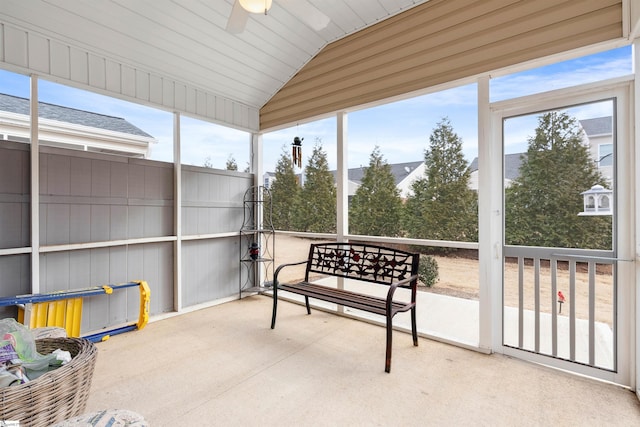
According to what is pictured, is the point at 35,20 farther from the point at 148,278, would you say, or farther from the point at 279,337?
the point at 279,337

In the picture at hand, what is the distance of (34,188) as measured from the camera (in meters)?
2.69

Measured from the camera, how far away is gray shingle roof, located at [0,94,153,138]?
8.71 ft

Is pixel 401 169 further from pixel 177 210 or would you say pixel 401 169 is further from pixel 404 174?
pixel 177 210

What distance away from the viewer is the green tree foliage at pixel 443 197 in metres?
3.12

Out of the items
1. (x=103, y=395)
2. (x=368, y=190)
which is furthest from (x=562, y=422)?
(x=103, y=395)

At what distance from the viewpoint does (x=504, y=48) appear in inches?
101

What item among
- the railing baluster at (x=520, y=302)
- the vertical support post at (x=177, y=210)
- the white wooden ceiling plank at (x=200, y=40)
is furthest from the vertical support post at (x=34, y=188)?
the railing baluster at (x=520, y=302)

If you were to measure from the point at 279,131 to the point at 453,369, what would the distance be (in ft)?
11.8

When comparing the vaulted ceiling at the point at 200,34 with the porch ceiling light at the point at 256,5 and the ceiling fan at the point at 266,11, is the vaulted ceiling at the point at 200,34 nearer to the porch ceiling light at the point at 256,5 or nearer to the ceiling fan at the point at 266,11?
the ceiling fan at the point at 266,11

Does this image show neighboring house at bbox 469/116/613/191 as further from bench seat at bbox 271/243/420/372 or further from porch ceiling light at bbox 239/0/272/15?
porch ceiling light at bbox 239/0/272/15

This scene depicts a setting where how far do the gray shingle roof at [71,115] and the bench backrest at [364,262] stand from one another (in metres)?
2.44

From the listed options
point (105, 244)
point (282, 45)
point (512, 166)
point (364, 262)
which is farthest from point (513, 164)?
point (105, 244)

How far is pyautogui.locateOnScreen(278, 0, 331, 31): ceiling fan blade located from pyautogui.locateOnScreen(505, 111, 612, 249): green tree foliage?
1957 mm

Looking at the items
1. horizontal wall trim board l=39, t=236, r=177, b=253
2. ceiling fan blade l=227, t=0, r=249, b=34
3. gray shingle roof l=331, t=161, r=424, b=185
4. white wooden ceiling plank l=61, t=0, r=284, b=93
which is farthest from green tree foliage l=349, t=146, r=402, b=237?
horizontal wall trim board l=39, t=236, r=177, b=253
